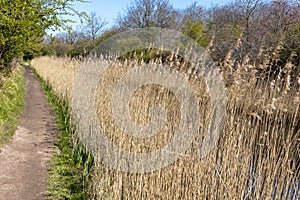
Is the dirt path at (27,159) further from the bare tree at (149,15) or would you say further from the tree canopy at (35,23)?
the bare tree at (149,15)

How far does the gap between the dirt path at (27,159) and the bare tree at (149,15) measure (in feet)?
46.1

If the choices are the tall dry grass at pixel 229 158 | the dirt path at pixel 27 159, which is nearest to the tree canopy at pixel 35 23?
the dirt path at pixel 27 159

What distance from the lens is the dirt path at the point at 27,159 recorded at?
2742 mm

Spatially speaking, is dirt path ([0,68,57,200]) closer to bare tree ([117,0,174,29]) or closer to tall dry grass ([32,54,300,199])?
tall dry grass ([32,54,300,199])

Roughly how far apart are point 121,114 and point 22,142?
86.2 inches

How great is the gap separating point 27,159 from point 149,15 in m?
16.8

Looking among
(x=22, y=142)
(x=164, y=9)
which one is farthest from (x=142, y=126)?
(x=164, y=9)

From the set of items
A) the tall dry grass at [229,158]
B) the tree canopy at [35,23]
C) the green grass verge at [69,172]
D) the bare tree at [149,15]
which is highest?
the bare tree at [149,15]

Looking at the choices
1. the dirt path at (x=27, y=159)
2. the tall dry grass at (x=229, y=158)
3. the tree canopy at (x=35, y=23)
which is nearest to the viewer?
the tall dry grass at (x=229, y=158)

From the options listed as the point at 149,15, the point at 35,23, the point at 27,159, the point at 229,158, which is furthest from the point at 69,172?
the point at 149,15

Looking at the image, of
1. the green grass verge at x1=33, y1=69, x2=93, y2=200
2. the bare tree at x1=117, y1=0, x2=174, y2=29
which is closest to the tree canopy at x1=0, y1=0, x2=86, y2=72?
the green grass verge at x1=33, y1=69, x2=93, y2=200

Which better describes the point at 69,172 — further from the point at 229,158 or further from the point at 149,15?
the point at 149,15

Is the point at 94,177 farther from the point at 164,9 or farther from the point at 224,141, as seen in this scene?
the point at 164,9

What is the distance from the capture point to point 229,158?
6.39ft
